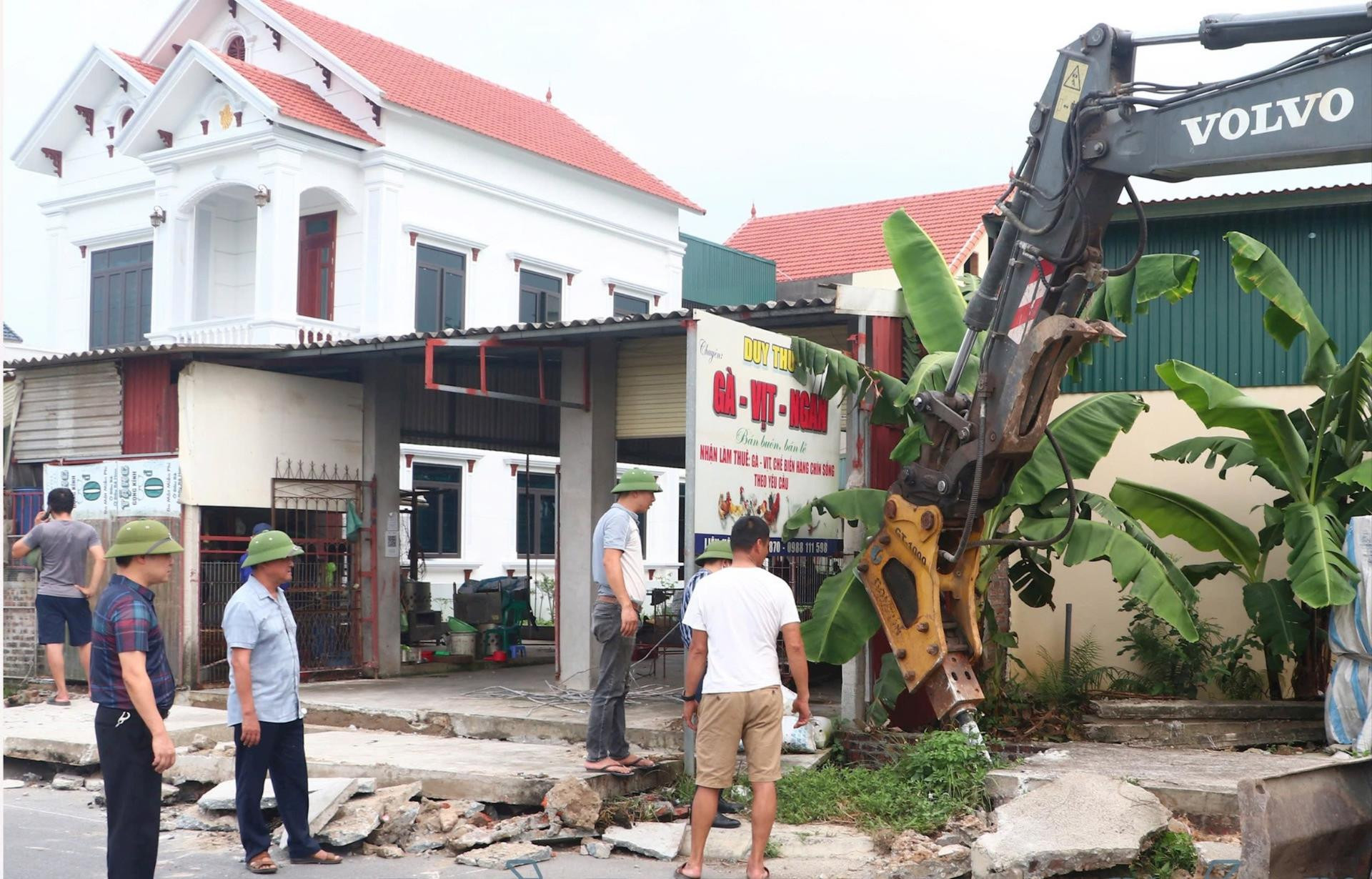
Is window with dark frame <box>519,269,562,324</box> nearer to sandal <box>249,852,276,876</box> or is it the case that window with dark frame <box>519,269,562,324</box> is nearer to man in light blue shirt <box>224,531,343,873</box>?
man in light blue shirt <box>224,531,343,873</box>

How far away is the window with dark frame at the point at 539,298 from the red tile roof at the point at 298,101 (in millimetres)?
4191

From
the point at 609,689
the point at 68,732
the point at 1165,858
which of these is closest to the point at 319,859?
the point at 609,689

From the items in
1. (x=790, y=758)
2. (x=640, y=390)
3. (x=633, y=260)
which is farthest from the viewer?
(x=633, y=260)

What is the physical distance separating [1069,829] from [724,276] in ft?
68.5

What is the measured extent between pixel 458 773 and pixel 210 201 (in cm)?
1785

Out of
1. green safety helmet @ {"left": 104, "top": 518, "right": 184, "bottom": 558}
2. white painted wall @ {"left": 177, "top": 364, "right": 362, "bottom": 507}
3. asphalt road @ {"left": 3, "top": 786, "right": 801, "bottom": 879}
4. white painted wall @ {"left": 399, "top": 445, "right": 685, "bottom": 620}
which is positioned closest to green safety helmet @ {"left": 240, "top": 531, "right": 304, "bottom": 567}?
green safety helmet @ {"left": 104, "top": 518, "right": 184, "bottom": 558}

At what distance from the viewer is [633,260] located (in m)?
27.7

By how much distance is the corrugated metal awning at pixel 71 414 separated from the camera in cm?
1369

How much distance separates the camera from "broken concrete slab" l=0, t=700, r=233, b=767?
32.7 ft

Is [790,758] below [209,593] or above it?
below

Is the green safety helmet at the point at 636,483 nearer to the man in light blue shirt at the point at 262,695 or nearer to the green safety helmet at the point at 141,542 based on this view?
the man in light blue shirt at the point at 262,695

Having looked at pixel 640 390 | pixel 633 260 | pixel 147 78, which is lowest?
pixel 640 390

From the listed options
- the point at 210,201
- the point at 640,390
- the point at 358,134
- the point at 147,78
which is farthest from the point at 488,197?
the point at 640,390

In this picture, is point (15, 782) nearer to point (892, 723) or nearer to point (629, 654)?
point (629, 654)
